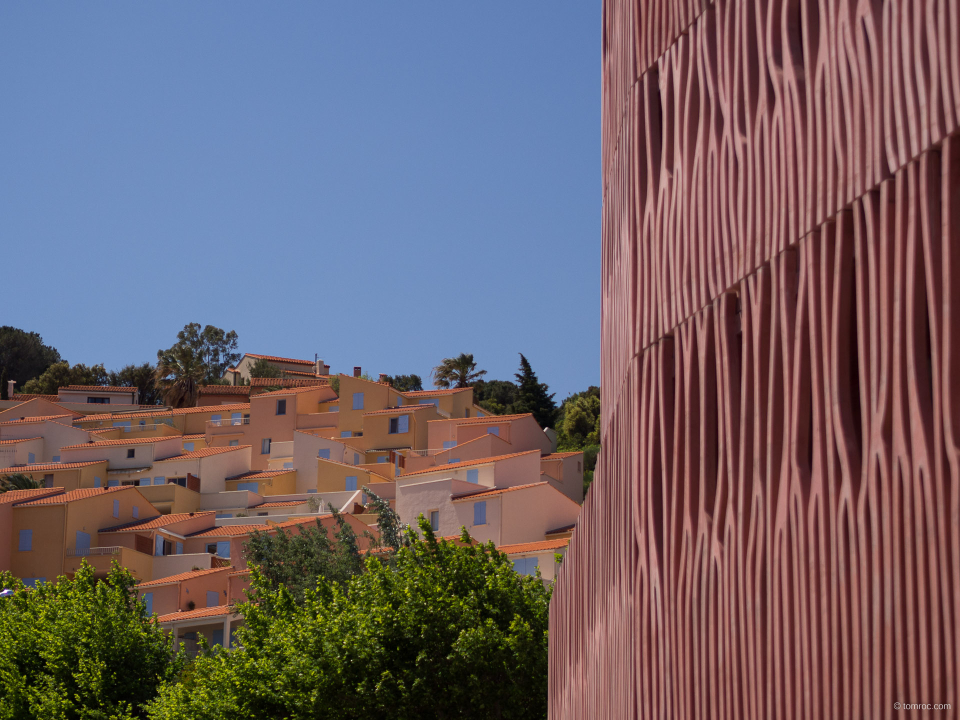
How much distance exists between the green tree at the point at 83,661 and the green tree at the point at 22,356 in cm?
8354

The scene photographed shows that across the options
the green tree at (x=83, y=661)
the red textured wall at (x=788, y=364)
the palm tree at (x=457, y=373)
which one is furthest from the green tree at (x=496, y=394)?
the red textured wall at (x=788, y=364)

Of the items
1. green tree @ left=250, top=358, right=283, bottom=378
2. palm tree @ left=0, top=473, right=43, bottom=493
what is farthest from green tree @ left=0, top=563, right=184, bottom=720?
green tree @ left=250, top=358, right=283, bottom=378

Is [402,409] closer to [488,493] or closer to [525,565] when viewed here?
[488,493]

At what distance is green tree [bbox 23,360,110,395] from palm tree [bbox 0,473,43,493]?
3553cm

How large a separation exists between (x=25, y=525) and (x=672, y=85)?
5142 centimetres

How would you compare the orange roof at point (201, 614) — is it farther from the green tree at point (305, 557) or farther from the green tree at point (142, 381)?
the green tree at point (142, 381)

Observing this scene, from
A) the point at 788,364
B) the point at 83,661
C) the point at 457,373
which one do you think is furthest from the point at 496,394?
the point at 788,364

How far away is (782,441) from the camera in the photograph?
759 cm

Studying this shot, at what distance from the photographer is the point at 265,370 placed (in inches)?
4013

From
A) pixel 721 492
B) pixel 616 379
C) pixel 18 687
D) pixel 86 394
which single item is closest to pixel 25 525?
pixel 18 687

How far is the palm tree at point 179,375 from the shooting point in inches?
3617

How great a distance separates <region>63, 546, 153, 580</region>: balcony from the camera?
5262 cm

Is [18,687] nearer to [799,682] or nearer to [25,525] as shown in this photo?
[799,682]

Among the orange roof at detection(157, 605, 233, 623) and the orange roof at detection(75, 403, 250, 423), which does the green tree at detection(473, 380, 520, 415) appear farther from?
the orange roof at detection(157, 605, 233, 623)
